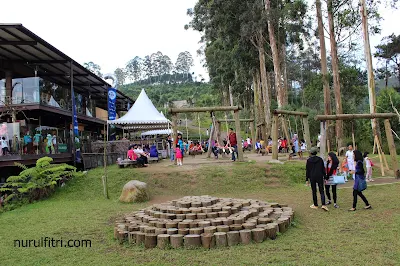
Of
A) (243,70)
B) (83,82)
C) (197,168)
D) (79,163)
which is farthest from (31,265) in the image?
(243,70)

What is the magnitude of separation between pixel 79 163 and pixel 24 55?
650 cm

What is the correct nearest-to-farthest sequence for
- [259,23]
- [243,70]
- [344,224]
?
[344,224]
[259,23]
[243,70]

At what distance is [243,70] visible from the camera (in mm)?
33750

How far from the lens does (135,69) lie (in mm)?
119875

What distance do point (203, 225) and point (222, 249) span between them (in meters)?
0.68

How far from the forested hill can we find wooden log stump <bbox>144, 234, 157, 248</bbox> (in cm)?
6266

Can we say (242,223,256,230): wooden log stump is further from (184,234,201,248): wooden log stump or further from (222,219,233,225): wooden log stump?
(184,234,201,248): wooden log stump

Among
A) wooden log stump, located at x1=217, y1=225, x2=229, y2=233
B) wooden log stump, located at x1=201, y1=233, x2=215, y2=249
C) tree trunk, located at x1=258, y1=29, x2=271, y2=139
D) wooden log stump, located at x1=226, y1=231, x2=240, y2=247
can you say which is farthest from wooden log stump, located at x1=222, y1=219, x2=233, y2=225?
tree trunk, located at x1=258, y1=29, x2=271, y2=139

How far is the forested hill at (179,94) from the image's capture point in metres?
75.9

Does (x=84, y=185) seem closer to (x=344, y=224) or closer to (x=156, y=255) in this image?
(x=156, y=255)

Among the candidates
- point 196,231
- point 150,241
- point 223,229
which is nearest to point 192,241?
point 196,231

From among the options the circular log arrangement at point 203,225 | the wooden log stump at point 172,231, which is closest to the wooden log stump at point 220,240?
the circular log arrangement at point 203,225

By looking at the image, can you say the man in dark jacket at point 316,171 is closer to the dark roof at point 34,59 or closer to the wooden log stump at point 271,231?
the wooden log stump at point 271,231

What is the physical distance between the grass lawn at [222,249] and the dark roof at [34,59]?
281 inches
